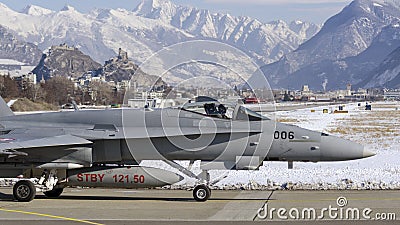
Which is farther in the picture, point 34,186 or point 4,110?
point 4,110

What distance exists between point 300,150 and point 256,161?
1091 millimetres

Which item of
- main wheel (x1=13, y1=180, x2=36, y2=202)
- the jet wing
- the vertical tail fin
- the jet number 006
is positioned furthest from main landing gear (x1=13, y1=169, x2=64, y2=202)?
the jet number 006

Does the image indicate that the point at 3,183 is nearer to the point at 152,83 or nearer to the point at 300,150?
the point at 152,83

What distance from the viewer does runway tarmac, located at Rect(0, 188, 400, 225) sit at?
1345 cm

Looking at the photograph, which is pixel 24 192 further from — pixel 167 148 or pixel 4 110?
pixel 167 148

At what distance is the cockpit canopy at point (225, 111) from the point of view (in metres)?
16.5

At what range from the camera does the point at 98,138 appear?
16469mm

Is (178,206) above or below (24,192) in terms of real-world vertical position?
below

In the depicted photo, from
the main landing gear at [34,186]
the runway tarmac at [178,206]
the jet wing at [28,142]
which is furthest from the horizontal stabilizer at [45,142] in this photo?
the runway tarmac at [178,206]

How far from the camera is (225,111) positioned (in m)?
16.4

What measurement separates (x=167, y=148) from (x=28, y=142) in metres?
3.32

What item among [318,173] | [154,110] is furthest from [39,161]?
[318,173]

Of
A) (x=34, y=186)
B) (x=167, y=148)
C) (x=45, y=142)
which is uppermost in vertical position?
(x=45, y=142)

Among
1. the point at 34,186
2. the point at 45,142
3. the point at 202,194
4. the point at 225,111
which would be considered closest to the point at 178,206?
the point at 202,194
